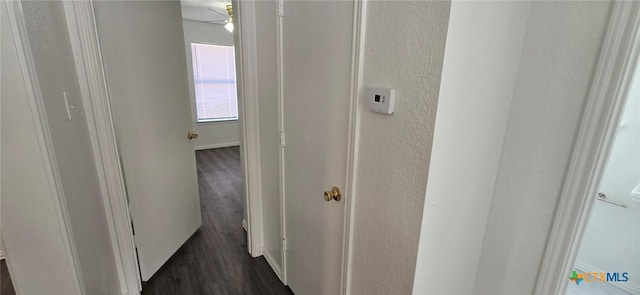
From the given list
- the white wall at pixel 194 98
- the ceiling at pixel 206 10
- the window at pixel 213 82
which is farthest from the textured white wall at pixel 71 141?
the window at pixel 213 82

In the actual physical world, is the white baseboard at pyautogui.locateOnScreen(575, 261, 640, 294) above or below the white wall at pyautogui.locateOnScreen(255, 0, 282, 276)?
below

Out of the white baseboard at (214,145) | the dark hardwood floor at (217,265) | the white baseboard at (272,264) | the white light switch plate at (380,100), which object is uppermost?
the white light switch plate at (380,100)

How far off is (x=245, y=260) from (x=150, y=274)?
650mm

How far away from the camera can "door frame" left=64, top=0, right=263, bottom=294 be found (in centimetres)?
147

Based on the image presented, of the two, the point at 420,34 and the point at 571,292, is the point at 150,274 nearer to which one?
the point at 420,34

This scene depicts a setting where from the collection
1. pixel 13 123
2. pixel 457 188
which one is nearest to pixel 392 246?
pixel 457 188

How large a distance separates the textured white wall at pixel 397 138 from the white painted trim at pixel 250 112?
3.55 ft

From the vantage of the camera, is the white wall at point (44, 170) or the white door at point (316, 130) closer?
the white wall at point (44, 170)

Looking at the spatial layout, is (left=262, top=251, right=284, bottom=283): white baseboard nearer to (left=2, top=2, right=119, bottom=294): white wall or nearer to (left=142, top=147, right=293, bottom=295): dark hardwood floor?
(left=142, top=147, right=293, bottom=295): dark hardwood floor

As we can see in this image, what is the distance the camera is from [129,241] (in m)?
1.80

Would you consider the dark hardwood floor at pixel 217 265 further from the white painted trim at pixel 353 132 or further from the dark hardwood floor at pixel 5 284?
the white painted trim at pixel 353 132

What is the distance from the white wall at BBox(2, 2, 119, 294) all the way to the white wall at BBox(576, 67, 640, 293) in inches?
106

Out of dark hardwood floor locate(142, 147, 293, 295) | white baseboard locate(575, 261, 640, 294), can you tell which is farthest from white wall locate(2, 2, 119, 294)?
white baseboard locate(575, 261, 640, 294)

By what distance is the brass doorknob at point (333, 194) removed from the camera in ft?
4.21
